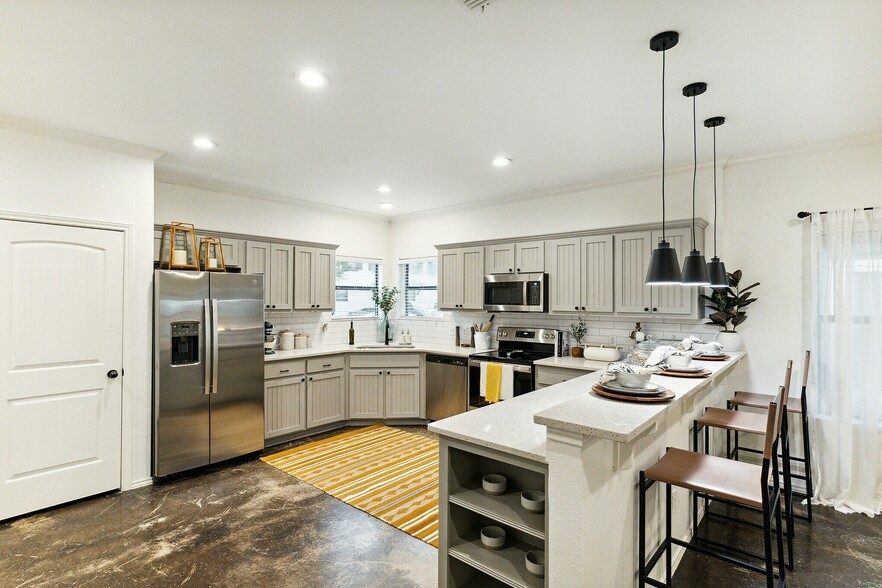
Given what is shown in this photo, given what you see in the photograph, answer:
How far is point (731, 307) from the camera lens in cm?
382

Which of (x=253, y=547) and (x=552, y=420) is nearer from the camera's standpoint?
(x=552, y=420)

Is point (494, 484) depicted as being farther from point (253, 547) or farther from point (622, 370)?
point (253, 547)

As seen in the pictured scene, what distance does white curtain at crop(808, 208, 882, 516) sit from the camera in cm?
327

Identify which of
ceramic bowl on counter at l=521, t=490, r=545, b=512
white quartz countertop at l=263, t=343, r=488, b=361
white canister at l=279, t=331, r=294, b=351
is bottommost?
ceramic bowl on counter at l=521, t=490, r=545, b=512

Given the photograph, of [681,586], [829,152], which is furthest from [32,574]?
[829,152]

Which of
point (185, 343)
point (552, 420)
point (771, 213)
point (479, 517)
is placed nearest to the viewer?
point (552, 420)

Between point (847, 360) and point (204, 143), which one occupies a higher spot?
point (204, 143)

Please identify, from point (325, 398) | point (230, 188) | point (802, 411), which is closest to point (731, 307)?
point (802, 411)

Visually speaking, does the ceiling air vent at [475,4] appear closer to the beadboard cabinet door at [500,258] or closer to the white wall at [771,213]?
the white wall at [771,213]

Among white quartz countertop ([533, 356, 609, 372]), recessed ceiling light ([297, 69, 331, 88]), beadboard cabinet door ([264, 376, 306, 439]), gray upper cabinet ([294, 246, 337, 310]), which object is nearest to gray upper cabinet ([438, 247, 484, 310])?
white quartz countertop ([533, 356, 609, 372])

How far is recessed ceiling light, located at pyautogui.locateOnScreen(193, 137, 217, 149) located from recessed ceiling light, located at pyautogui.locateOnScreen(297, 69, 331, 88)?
4.61 ft

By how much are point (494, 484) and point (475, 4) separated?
2.10 metres

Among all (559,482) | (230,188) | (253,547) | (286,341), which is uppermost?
(230,188)

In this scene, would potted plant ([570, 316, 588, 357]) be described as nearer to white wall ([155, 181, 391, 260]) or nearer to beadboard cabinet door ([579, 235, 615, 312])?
beadboard cabinet door ([579, 235, 615, 312])
